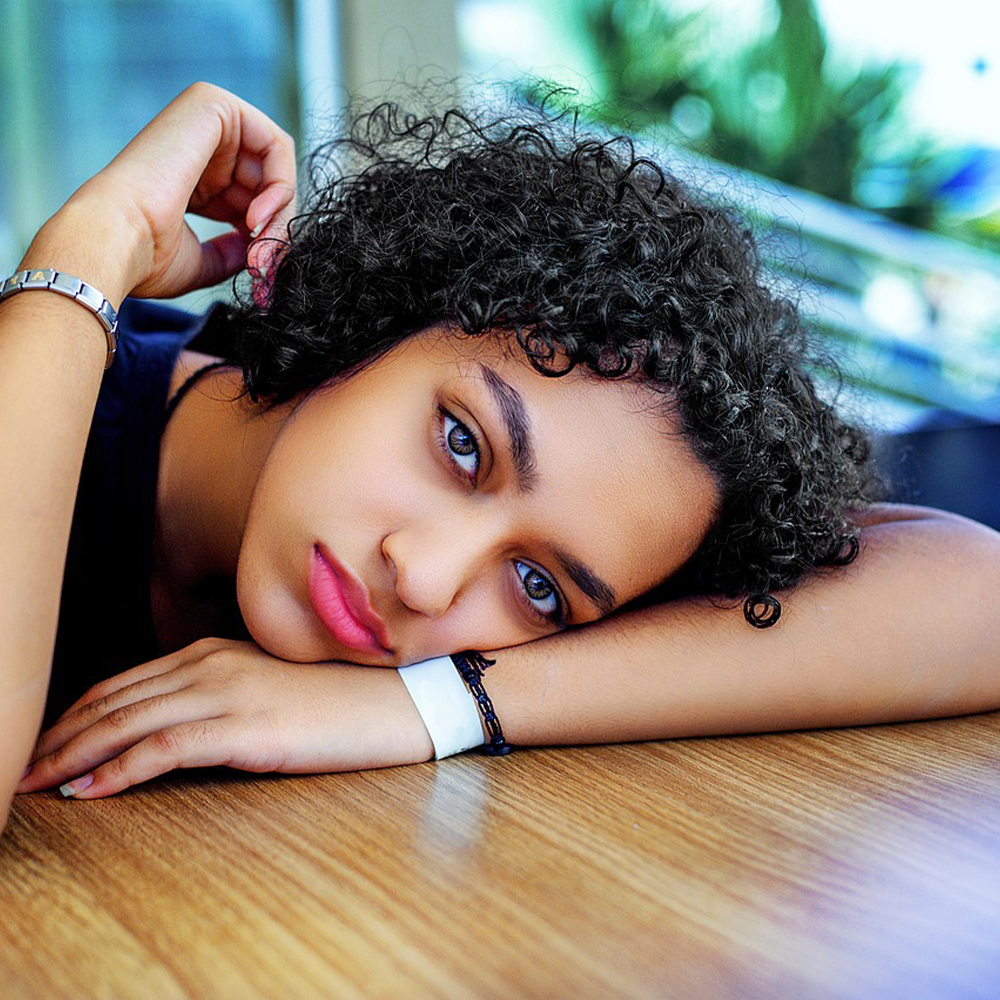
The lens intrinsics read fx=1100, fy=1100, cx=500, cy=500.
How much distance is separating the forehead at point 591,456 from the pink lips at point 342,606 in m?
0.12

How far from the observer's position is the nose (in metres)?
0.74

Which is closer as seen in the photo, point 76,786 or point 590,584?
point 76,786

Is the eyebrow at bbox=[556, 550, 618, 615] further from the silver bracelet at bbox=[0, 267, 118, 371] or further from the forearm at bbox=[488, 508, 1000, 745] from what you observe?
the silver bracelet at bbox=[0, 267, 118, 371]

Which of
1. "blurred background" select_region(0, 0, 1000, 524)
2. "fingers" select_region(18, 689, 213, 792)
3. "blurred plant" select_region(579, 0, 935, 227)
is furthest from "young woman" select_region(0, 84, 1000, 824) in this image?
"blurred plant" select_region(579, 0, 935, 227)

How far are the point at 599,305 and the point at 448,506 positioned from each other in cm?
19

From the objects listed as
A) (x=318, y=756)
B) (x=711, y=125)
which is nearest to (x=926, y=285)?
(x=711, y=125)

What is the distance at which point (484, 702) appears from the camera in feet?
2.58

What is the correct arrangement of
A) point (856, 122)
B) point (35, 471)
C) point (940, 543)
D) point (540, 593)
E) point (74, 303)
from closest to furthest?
1. point (35, 471)
2. point (74, 303)
3. point (540, 593)
4. point (940, 543)
5. point (856, 122)

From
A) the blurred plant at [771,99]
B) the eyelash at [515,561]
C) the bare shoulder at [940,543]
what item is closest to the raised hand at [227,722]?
the eyelash at [515,561]

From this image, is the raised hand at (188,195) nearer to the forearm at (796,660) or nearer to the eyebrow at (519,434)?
the eyebrow at (519,434)

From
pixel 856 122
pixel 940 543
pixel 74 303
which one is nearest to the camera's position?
pixel 74 303

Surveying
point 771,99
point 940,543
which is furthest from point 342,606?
point 771,99

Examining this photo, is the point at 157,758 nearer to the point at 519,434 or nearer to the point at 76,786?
the point at 76,786

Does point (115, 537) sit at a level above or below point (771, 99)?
below
